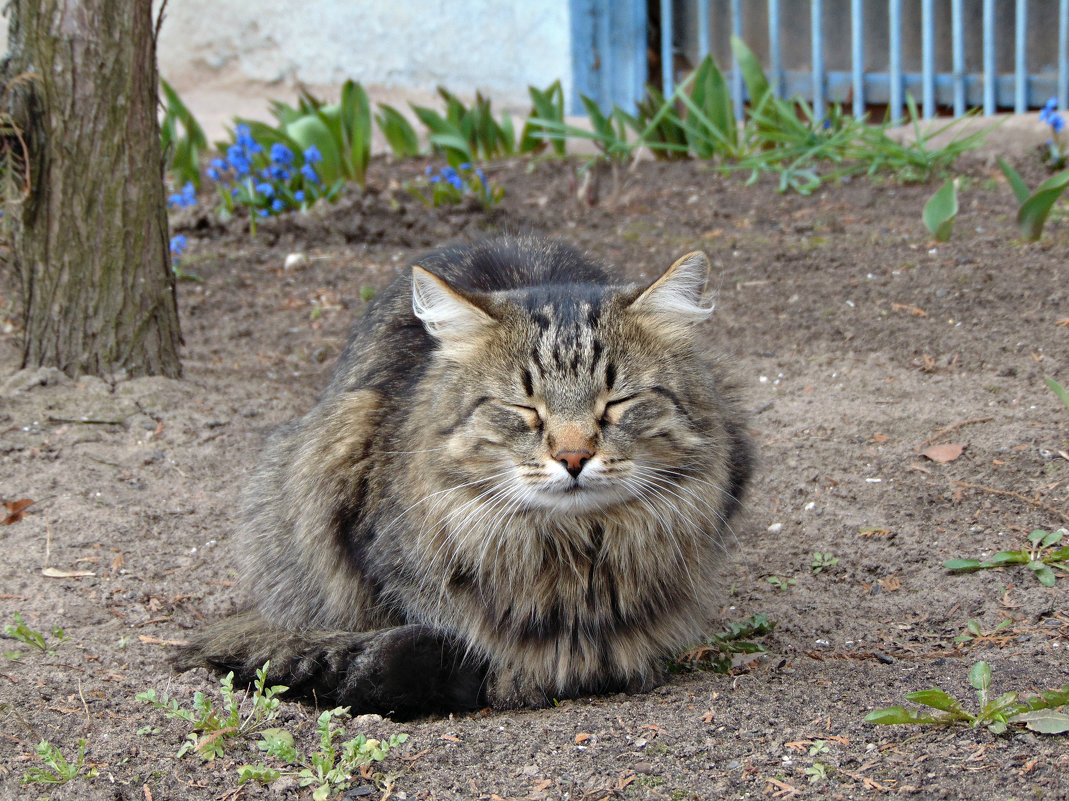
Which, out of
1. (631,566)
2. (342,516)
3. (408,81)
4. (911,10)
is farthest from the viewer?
(408,81)

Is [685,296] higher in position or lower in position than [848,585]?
higher

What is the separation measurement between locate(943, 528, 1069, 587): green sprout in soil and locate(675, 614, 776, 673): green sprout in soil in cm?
60

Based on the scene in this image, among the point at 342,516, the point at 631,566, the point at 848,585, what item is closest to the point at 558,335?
the point at 631,566

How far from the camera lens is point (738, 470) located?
300 centimetres

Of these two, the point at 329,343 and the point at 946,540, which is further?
the point at 329,343

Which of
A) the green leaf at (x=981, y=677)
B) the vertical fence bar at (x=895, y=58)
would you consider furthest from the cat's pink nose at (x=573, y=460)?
the vertical fence bar at (x=895, y=58)

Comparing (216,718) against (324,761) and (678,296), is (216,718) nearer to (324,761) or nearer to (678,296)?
(324,761)

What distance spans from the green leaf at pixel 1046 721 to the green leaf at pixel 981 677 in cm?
11

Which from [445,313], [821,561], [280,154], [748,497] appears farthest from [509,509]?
[280,154]

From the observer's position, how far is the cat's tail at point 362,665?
2625 mm

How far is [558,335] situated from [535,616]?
2.41 ft

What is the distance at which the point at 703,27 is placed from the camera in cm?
758

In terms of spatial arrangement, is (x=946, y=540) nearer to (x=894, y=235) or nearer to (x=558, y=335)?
(x=558, y=335)

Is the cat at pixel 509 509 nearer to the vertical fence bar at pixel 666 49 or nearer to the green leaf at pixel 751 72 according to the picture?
the green leaf at pixel 751 72
